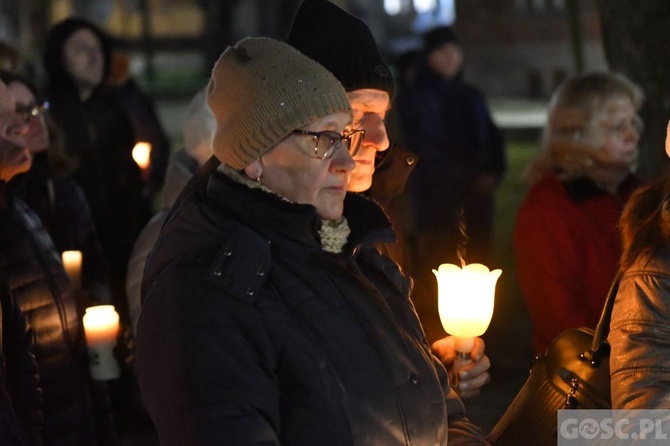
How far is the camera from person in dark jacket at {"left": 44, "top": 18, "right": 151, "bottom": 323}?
683 cm

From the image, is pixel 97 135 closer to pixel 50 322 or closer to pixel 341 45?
pixel 50 322

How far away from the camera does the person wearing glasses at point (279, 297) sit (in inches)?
89.2

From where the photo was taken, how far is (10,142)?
161 inches

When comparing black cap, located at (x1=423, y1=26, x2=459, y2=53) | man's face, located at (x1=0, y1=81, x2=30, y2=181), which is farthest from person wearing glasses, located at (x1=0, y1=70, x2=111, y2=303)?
black cap, located at (x1=423, y1=26, x2=459, y2=53)

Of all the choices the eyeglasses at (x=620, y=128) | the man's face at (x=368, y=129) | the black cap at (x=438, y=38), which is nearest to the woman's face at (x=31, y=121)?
the man's face at (x=368, y=129)

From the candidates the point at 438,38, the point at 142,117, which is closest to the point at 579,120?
the point at 142,117

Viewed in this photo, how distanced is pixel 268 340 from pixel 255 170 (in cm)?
45

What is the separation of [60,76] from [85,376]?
3.68m

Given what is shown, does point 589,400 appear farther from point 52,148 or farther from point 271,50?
point 52,148

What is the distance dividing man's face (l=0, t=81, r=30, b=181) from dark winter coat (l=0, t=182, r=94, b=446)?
0.57 ft

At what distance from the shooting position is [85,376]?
3.95 m

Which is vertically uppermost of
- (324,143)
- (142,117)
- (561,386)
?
(324,143)

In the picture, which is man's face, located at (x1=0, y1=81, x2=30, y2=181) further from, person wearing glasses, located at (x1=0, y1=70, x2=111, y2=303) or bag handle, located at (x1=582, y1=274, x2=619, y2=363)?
bag handle, located at (x1=582, y1=274, x2=619, y2=363)

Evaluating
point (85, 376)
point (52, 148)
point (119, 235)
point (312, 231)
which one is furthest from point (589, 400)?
point (119, 235)
